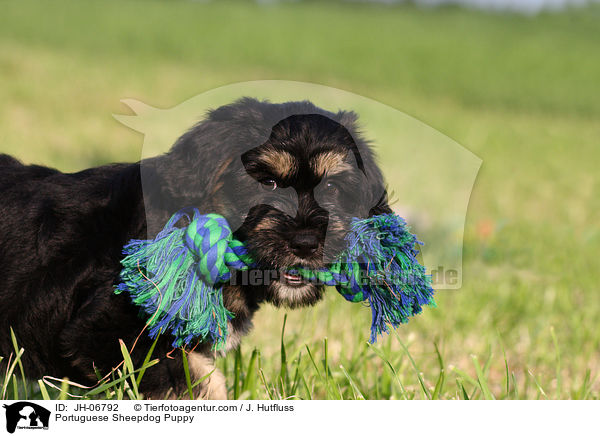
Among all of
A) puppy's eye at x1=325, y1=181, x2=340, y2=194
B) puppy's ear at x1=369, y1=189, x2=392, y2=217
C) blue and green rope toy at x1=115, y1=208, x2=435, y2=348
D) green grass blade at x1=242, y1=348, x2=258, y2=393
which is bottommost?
green grass blade at x1=242, y1=348, x2=258, y2=393

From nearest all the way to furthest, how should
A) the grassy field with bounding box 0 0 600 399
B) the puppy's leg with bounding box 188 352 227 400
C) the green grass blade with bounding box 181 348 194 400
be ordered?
the green grass blade with bounding box 181 348 194 400, the puppy's leg with bounding box 188 352 227 400, the grassy field with bounding box 0 0 600 399

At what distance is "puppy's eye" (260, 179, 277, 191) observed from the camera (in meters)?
2.65

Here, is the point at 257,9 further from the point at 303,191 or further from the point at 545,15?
the point at 303,191

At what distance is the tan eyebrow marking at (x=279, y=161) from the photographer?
2590mm

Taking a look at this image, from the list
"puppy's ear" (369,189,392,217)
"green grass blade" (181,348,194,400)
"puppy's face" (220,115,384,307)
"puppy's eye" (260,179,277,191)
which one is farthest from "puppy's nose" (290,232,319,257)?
"green grass blade" (181,348,194,400)

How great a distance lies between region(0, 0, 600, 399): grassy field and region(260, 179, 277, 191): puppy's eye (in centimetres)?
85

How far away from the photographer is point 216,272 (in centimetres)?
254

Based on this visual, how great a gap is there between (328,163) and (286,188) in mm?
208

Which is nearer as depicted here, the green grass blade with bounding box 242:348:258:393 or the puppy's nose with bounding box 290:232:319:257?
the puppy's nose with bounding box 290:232:319:257

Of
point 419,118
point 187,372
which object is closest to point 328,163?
point 187,372

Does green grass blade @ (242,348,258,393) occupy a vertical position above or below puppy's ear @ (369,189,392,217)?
below

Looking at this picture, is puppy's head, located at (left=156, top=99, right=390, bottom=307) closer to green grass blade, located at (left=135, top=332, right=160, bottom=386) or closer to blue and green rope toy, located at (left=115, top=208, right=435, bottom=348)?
blue and green rope toy, located at (left=115, top=208, right=435, bottom=348)
